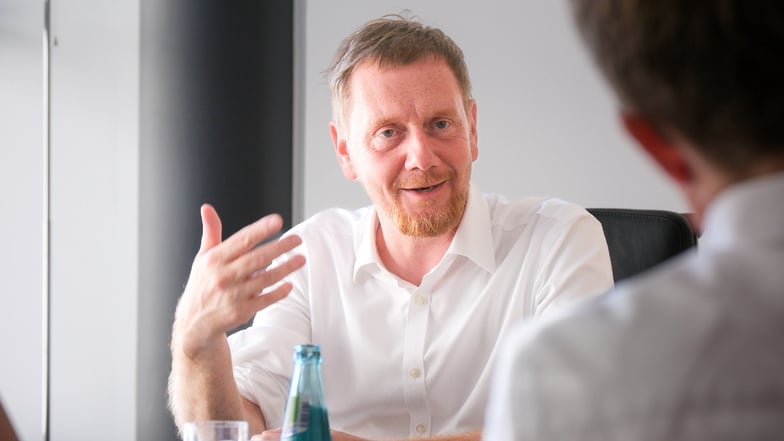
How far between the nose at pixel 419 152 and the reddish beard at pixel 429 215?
0.03 meters

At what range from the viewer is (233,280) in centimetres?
173

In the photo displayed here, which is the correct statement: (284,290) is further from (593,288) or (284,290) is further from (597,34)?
(597,34)

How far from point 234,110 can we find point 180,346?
2025mm

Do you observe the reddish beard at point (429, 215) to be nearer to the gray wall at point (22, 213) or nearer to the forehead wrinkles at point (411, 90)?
the forehead wrinkles at point (411, 90)

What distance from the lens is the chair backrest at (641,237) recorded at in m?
2.23

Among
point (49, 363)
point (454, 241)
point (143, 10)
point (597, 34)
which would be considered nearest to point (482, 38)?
point (143, 10)

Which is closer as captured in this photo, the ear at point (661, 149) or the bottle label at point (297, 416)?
the ear at point (661, 149)

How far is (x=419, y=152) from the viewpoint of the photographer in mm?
2246

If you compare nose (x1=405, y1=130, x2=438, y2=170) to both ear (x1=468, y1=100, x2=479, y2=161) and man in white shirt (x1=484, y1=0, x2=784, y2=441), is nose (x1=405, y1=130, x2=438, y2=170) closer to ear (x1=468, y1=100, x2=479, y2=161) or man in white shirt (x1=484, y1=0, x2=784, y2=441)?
ear (x1=468, y1=100, x2=479, y2=161)

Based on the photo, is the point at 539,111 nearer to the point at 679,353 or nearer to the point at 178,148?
the point at 178,148

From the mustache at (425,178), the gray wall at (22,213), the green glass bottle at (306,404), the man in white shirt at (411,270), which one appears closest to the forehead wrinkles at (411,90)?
the man in white shirt at (411,270)

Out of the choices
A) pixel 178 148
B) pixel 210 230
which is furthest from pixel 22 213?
pixel 210 230

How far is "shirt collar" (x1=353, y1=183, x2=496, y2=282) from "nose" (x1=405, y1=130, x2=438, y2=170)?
16cm

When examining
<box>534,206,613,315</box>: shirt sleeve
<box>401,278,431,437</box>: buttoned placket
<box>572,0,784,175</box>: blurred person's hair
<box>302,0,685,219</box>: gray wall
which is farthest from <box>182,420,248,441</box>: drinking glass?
<box>302,0,685,219</box>: gray wall
